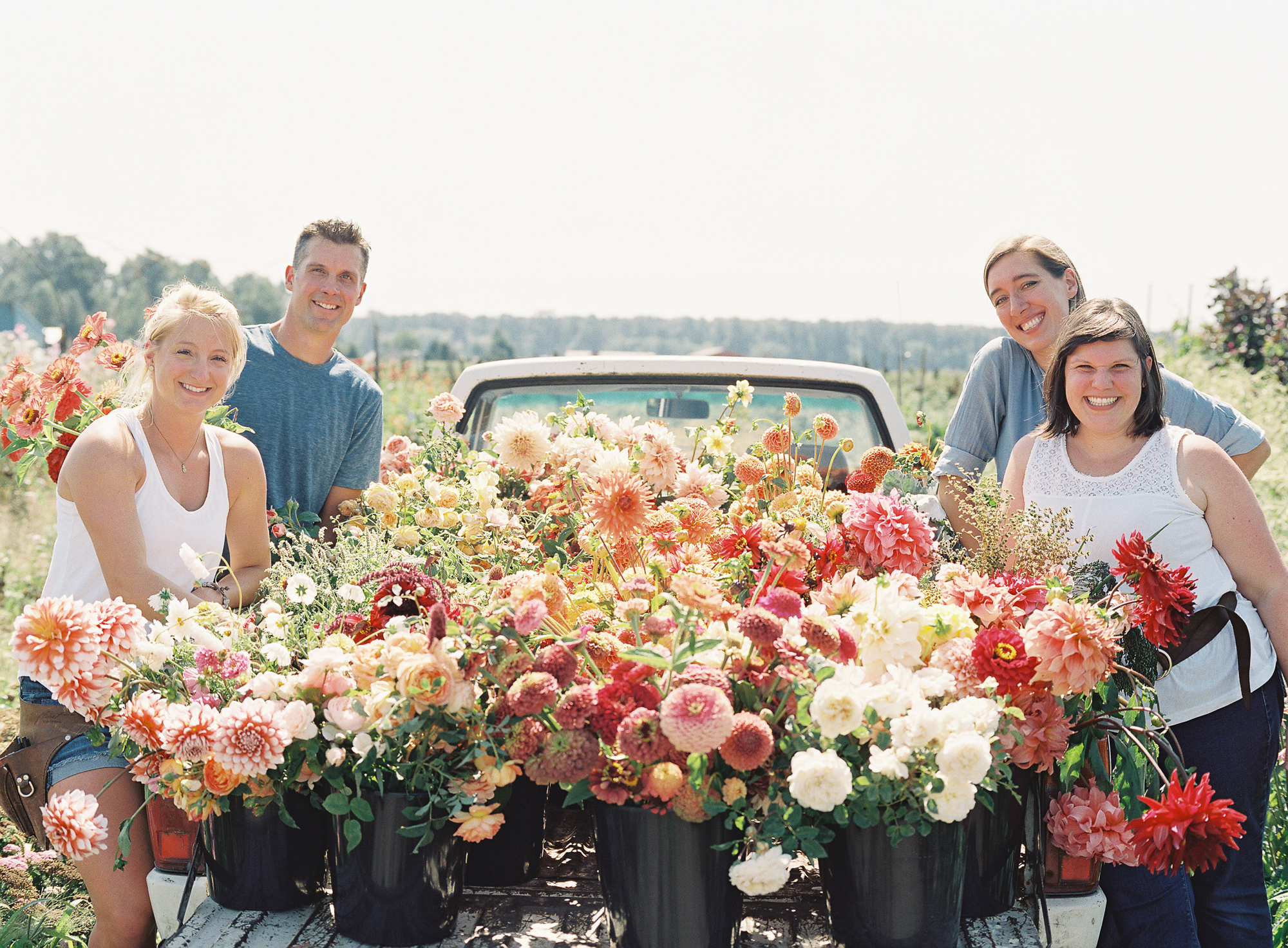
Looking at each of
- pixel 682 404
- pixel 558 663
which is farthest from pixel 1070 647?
pixel 682 404

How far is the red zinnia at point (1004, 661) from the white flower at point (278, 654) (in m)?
1.13

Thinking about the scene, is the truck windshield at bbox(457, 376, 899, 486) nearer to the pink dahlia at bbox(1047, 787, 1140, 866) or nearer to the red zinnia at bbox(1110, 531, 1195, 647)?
the red zinnia at bbox(1110, 531, 1195, 647)

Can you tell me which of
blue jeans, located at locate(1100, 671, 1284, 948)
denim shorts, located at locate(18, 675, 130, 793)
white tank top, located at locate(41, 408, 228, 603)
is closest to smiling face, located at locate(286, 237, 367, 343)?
white tank top, located at locate(41, 408, 228, 603)

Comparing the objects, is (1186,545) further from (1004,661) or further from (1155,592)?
(1004,661)

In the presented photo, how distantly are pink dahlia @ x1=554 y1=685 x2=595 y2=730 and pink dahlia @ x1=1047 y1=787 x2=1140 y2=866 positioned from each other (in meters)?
0.87

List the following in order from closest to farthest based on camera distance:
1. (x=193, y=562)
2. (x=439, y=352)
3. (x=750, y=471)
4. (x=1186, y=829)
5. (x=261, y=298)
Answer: (x=1186, y=829)
(x=193, y=562)
(x=750, y=471)
(x=439, y=352)
(x=261, y=298)

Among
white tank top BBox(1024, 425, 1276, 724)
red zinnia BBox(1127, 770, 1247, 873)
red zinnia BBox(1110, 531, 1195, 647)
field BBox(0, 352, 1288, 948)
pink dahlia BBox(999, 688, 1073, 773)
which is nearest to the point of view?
red zinnia BBox(1127, 770, 1247, 873)

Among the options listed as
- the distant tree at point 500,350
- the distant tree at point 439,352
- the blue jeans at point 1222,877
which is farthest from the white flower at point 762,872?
the distant tree at point 439,352

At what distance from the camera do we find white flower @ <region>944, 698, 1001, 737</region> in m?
1.34

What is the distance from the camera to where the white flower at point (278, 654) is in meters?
1.58

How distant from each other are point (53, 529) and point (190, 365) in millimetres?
7255

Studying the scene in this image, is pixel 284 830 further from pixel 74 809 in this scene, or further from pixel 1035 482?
pixel 1035 482

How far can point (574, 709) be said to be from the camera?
1361mm

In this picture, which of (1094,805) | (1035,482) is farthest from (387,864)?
(1035,482)
